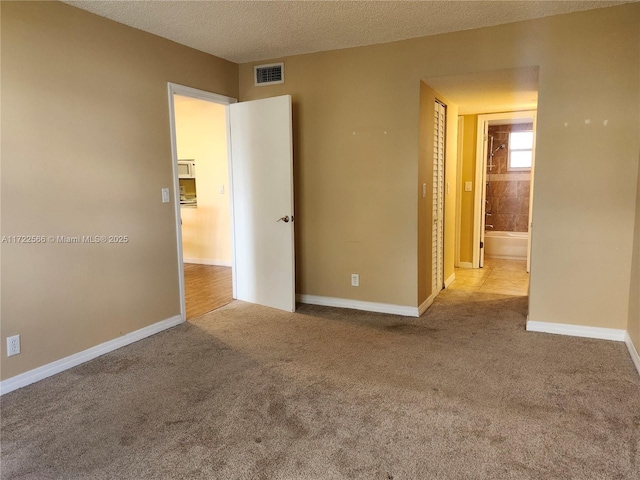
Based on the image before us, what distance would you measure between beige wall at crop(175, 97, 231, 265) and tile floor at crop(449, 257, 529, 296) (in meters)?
3.33

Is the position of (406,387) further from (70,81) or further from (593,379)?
(70,81)

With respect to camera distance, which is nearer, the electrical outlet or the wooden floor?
the electrical outlet

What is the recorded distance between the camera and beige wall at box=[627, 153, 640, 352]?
9.56 ft

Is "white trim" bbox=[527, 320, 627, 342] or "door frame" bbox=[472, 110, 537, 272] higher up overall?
"door frame" bbox=[472, 110, 537, 272]

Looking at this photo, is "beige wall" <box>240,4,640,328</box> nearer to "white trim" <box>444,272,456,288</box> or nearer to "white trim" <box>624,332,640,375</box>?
"white trim" <box>624,332,640,375</box>

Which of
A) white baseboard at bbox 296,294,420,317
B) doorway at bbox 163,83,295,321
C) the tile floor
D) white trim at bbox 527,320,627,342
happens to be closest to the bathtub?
the tile floor

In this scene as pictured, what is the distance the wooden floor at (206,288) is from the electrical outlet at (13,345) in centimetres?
149

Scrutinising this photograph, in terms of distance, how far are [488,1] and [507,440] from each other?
2695 millimetres

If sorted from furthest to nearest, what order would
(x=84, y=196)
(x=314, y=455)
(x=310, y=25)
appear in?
(x=310, y=25)
(x=84, y=196)
(x=314, y=455)

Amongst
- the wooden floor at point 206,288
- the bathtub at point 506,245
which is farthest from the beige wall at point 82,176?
the bathtub at point 506,245

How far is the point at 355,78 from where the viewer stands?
3.93 metres

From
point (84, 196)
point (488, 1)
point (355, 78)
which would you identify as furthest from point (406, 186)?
point (84, 196)

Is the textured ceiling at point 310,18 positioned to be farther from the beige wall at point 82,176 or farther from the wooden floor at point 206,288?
the wooden floor at point 206,288

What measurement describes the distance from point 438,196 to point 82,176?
3283mm
